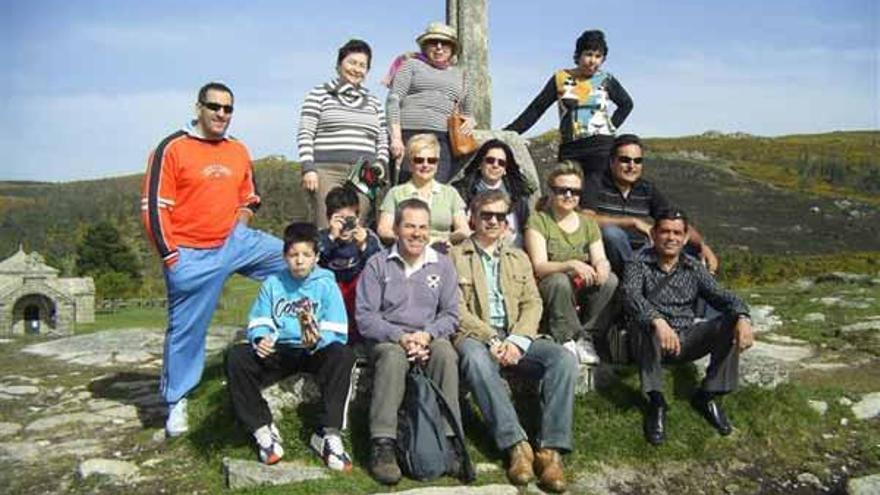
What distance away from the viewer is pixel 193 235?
5.73 m

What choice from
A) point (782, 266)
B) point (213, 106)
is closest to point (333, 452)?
point (213, 106)

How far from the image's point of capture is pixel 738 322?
5.36 metres

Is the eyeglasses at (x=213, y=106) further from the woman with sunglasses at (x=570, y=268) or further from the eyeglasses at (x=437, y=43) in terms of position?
the woman with sunglasses at (x=570, y=268)

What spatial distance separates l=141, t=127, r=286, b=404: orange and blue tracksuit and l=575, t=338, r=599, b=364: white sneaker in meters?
2.45

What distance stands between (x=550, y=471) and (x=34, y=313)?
3481 cm

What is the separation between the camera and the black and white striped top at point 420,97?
7.26 m

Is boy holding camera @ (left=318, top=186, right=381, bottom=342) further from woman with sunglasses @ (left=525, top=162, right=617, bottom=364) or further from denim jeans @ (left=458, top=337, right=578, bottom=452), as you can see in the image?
woman with sunglasses @ (left=525, top=162, right=617, bottom=364)

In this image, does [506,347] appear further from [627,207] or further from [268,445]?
[627,207]

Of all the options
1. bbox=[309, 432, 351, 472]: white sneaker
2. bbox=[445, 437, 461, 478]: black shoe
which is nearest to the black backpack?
bbox=[445, 437, 461, 478]: black shoe

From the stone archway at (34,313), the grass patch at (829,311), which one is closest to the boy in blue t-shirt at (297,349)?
the grass patch at (829,311)

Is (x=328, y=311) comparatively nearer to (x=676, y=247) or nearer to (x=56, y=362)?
(x=676, y=247)

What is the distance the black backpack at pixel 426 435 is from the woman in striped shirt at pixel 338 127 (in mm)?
2160

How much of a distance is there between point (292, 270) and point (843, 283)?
11484 millimetres

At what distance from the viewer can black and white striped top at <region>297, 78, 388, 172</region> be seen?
22.1ft
